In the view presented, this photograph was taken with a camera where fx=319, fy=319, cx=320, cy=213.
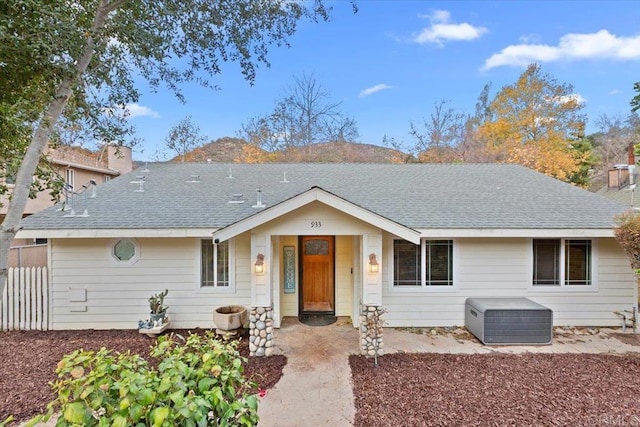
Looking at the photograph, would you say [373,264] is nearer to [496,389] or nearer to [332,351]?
[332,351]

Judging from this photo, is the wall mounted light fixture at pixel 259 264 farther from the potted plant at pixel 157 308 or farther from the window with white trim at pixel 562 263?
the window with white trim at pixel 562 263

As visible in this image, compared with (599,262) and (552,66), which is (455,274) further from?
(552,66)

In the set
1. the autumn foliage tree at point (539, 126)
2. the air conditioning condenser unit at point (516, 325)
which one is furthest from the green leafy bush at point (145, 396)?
the autumn foliage tree at point (539, 126)

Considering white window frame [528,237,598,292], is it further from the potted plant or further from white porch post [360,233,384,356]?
the potted plant

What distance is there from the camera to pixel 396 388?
15.5ft

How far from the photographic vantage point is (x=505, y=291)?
24.5ft

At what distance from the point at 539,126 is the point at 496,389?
838 inches

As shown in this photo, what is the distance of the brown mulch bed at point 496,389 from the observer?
4.03 meters

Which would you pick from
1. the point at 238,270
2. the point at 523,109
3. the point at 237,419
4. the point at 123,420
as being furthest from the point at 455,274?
the point at 523,109

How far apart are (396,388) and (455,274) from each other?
11.9ft

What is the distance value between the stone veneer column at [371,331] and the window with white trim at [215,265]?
3338mm

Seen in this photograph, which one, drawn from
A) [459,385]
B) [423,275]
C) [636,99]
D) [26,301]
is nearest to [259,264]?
[459,385]

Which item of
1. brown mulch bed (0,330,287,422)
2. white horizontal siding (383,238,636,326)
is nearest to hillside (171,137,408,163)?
white horizontal siding (383,238,636,326)

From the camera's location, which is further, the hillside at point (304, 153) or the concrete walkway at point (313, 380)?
the hillside at point (304, 153)
